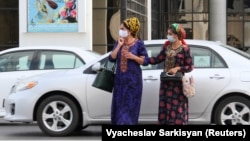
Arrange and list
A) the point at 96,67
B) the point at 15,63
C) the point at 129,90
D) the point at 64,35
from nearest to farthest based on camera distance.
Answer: the point at 129,90, the point at 96,67, the point at 15,63, the point at 64,35

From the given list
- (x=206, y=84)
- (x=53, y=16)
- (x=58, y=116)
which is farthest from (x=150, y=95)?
(x=53, y=16)

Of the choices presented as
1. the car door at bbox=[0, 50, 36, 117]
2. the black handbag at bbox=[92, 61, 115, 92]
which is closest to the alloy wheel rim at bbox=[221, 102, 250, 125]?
the black handbag at bbox=[92, 61, 115, 92]

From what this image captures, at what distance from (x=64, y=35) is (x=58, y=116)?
39.3ft

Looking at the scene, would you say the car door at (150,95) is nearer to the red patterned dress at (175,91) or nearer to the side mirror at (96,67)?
the side mirror at (96,67)

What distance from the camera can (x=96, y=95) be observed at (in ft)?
29.6

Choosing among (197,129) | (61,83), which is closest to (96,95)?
(61,83)

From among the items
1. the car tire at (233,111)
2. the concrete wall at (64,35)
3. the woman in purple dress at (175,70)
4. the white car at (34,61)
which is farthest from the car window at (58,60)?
the concrete wall at (64,35)

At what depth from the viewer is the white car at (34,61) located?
36.9ft

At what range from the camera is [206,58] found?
9.05 meters

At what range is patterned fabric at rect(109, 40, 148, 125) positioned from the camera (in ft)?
Result: 24.8

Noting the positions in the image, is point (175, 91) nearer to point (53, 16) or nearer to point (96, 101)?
point (96, 101)

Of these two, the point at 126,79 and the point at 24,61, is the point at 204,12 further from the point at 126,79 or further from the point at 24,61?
the point at 126,79

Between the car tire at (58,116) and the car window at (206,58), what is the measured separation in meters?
1.97

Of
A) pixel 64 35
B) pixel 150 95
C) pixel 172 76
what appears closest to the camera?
pixel 172 76
